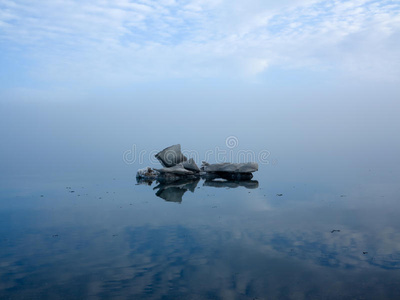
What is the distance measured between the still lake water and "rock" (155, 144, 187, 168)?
1077 centimetres

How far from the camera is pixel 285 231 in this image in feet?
55.5

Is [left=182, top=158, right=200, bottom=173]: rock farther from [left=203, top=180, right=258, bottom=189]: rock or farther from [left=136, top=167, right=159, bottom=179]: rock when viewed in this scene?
[left=203, top=180, right=258, bottom=189]: rock

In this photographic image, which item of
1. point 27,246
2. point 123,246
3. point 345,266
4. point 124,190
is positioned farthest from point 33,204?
point 345,266

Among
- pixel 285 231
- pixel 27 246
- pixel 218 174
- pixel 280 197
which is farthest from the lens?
pixel 218 174

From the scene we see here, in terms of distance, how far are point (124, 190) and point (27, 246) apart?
49.7ft

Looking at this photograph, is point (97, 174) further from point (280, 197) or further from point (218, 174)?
point (280, 197)

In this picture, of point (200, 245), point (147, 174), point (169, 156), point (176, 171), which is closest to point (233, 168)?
point (176, 171)

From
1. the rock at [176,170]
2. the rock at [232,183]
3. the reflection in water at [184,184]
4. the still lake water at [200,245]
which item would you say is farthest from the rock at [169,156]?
the still lake water at [200,245]

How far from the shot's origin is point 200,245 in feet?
48.4

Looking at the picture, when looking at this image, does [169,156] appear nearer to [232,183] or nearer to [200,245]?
[232,183]

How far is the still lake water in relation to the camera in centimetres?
1080

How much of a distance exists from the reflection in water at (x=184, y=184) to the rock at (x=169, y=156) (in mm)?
2477

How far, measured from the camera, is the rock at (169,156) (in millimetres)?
38594

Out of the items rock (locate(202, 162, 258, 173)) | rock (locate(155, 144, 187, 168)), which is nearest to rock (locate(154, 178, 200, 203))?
rock (locate(202, 162, 258, 173))
